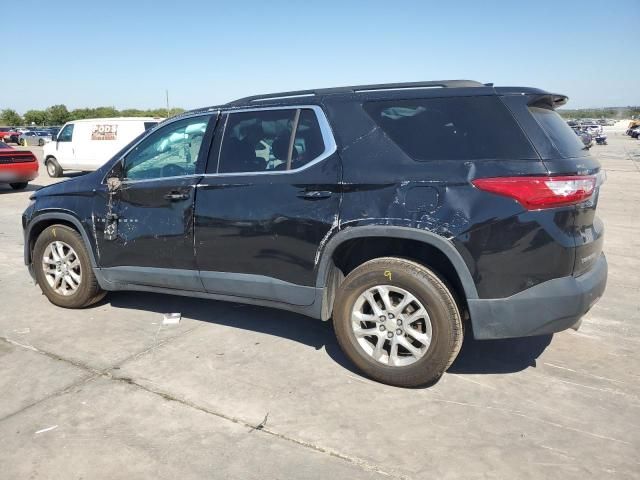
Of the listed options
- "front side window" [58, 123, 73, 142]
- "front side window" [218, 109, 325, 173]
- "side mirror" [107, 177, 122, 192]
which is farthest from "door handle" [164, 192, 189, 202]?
"front side window" [58, 123, 73, 142]

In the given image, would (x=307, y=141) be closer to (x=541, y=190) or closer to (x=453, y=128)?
(x=453, y=128)

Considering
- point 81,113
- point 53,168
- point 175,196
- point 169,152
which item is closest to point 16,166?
point 53,168

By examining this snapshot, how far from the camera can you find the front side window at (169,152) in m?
4.21

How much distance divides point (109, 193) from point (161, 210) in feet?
2.04

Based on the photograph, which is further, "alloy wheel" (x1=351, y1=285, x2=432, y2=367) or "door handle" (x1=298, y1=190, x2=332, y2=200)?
"door handle" (x1=298, y1=190, x2=332, y2=200)

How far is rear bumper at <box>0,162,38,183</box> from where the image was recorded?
43.8ft

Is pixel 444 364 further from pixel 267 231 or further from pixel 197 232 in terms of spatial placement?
pixel 197 232

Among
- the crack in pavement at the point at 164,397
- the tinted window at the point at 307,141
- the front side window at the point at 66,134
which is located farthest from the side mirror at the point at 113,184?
the front side window at the point at 66,134

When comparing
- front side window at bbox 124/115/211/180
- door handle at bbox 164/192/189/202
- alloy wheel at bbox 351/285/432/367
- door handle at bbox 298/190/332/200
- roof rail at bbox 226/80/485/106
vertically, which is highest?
roof rail at bbox 226/80/485/106

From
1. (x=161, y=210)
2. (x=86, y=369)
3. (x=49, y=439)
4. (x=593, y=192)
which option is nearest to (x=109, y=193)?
(x=161, y=210)

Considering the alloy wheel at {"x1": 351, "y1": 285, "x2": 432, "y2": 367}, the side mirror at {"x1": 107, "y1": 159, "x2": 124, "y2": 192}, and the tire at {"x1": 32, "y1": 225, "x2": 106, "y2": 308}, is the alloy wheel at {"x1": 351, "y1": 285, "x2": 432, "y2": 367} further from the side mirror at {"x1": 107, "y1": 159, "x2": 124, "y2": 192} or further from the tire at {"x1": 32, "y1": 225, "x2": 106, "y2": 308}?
the tire at {"x1": 32, "y1": 225, "x2": 106, "y2": 308}

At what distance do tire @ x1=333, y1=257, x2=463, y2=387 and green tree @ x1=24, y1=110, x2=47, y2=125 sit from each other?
93686mm

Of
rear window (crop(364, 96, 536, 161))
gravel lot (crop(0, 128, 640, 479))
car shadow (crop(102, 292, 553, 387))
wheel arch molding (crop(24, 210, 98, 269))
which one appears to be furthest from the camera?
wheel arch molding (crop(24, 210, 98, 269))

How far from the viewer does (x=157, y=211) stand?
4.22 m
